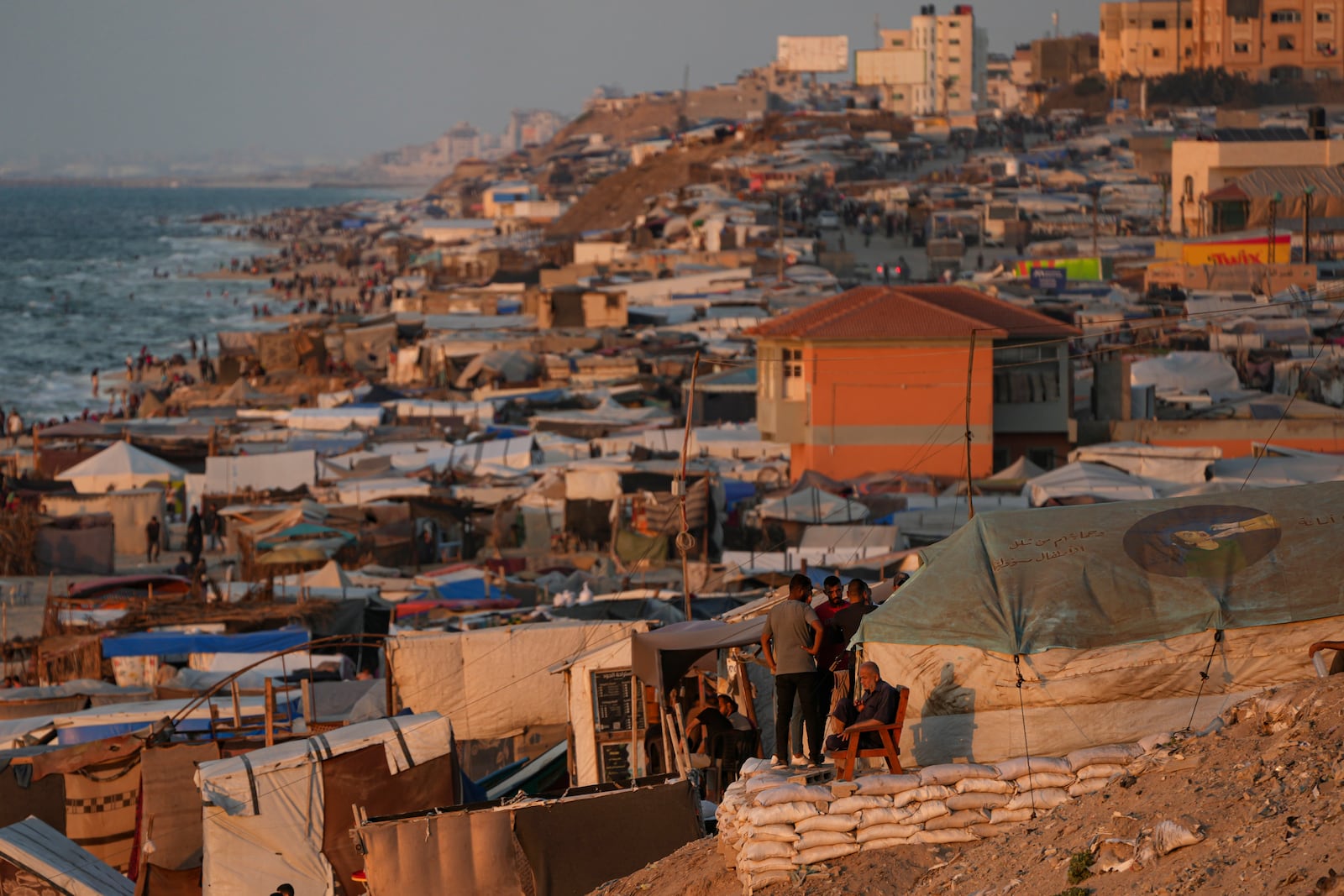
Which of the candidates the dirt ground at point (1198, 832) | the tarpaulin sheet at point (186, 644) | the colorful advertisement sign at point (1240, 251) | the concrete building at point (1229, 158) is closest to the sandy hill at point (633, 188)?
the concrete building at point (1229, 158)

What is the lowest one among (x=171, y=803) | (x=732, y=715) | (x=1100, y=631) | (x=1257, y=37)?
(x=171, y=803)

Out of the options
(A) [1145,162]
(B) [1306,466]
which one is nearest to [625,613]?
(B) [1306,466]

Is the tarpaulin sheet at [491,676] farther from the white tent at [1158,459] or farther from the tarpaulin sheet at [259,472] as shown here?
the tarpaulin sheet at [259,472]

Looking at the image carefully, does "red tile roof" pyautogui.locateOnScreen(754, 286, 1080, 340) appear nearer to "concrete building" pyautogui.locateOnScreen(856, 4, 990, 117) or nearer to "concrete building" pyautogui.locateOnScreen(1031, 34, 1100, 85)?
"concrete building" pyautogui.locateOnScreen(1031, 34, 1100, 85)

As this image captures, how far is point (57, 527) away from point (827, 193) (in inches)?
2477

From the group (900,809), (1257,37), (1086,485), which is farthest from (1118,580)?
(1257,37)

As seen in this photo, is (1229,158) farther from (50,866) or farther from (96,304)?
(50,866)

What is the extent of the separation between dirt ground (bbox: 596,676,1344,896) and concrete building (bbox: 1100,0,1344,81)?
10369 centimetres

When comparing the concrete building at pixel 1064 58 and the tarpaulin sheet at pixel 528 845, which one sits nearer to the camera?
the tarpaulin sheet at pixel 528 845

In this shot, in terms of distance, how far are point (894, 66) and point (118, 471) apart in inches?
5310

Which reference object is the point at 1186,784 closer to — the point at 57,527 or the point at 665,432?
the point at 57,527

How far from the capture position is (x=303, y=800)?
10016 mm

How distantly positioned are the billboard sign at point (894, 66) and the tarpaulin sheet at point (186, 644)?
144 m

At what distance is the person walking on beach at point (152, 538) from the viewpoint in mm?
24484
